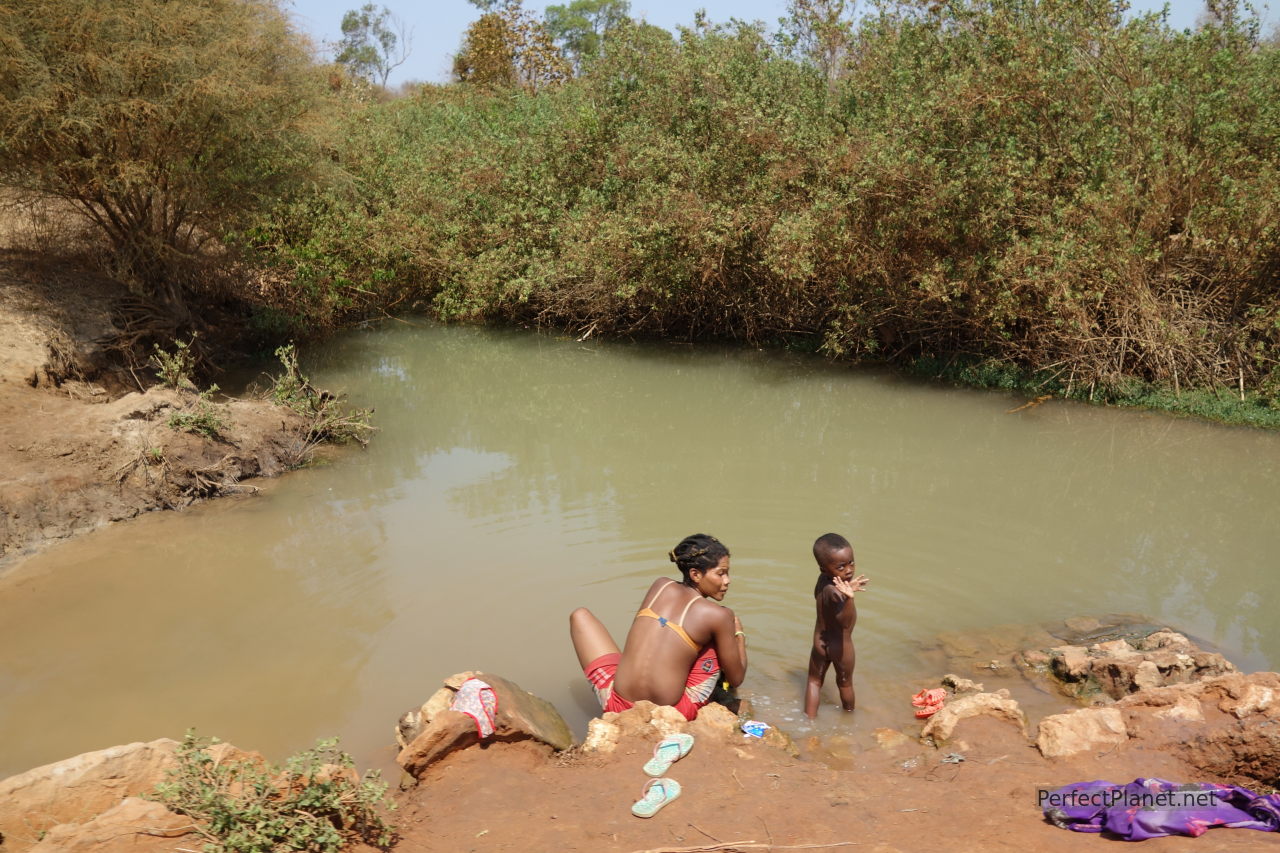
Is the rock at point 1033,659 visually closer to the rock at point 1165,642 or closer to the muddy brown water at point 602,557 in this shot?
the muddy brown water at point 602,557

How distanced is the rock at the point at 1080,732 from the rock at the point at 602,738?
1.96 metres

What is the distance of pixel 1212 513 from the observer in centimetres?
833

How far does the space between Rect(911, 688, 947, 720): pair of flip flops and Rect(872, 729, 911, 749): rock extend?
291 mm

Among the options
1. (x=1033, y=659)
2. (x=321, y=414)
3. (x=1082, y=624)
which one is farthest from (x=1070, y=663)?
(x=321, y=414)

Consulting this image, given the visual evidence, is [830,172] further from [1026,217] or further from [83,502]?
[83,502]

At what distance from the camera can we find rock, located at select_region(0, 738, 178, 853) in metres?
3.65

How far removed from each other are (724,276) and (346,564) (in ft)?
26.2

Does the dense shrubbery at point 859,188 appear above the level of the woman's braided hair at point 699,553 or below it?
above

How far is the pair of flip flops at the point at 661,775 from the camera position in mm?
3963

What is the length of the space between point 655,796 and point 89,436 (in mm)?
7097

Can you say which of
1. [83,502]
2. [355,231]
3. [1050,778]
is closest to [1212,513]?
[1050,778]

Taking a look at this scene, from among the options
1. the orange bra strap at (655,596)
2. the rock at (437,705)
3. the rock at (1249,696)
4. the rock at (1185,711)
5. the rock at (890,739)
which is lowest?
the rock at (890,739)

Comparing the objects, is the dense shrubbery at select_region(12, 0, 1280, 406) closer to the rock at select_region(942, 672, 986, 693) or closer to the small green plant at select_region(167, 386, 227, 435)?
the small green plant at select_region(167, 386, 227, 435)

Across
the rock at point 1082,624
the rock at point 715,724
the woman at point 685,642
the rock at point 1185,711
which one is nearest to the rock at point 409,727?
the woman at point 685,642
